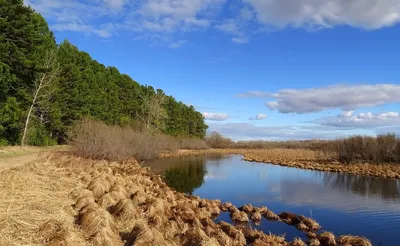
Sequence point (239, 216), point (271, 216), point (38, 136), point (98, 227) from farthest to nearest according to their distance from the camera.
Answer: point (38, 136), point (271, 216), point (239, 216), point (98, 227)

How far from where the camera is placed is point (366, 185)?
997 inches

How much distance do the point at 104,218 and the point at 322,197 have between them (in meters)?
15.2

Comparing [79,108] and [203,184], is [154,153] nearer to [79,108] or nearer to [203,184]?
[79,108]

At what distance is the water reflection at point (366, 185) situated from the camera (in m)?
21.9

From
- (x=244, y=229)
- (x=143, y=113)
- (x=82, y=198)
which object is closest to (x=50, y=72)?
(x=82, y=198)

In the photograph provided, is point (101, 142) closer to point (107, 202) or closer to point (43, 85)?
point (43, 85)

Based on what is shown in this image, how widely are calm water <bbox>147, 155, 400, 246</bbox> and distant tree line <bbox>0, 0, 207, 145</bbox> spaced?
1391 centimetres

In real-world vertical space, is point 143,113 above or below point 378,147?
above

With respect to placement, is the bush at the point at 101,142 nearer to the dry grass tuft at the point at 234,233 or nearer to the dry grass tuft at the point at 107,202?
the dry grass tuft at the point at 107,202

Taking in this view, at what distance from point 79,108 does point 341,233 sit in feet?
112

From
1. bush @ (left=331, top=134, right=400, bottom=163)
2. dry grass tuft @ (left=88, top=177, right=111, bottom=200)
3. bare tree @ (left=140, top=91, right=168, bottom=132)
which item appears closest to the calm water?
dry grass tuft @ (left=88, top=177, right=111, bottom=200)

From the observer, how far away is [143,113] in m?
66.8

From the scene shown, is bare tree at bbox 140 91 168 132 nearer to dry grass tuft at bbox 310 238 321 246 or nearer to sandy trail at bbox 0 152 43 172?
sandy trail at bbox 0 152 43 172

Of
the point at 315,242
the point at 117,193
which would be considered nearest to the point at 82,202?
the point at 117,193
